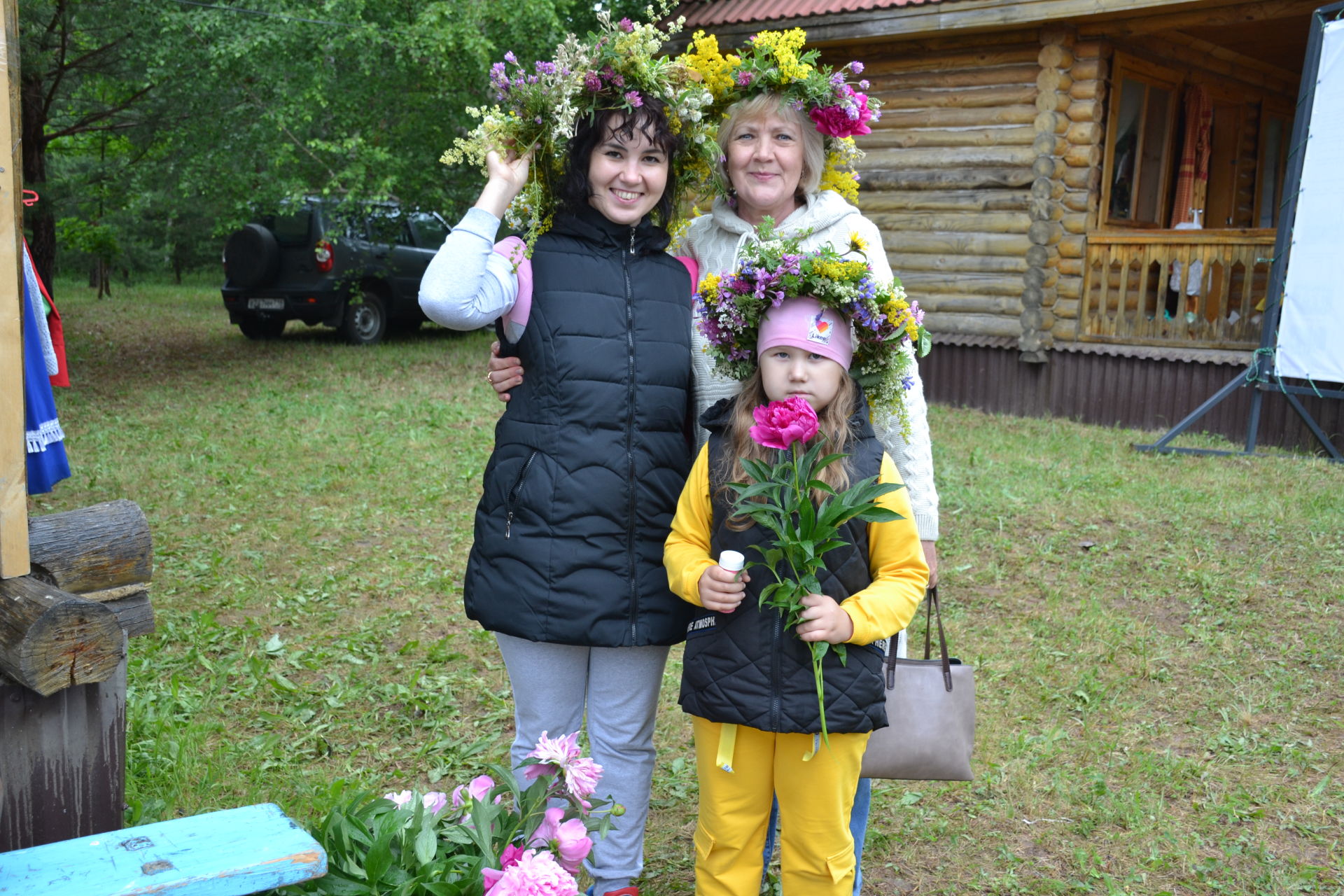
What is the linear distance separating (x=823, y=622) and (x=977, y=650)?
107 inches

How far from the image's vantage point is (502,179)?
2312 mm

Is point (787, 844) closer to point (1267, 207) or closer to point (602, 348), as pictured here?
point (602, 348)

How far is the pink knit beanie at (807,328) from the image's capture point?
2254 millimetres

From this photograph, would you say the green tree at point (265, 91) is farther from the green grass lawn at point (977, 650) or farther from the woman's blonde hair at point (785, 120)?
the woman's blonde hair at point (785, 120)

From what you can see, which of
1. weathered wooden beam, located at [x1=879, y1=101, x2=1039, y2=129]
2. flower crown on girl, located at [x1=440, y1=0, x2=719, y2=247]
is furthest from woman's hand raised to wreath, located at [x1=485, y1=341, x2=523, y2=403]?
weathered wooden beam, located at [x1=879, y1=101, x2=1039, y2=129]

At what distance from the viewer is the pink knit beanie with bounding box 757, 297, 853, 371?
88.7 inches

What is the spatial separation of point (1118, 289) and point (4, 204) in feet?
30.5

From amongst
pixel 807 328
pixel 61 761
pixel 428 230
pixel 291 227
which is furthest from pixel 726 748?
pixel 428 230

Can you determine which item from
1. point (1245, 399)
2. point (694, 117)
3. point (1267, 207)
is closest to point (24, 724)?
point (694, 117)

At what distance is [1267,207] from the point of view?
12117 mm

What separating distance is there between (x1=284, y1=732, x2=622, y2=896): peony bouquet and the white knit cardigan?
0.86m

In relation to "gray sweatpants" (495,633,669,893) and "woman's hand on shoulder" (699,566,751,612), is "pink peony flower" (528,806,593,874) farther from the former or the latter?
"woman's hand on shoulder" (699,566,751,612)

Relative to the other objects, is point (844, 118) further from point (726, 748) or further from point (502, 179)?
point (726, 748)

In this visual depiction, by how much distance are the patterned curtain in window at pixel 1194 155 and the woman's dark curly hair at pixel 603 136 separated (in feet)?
32.0
